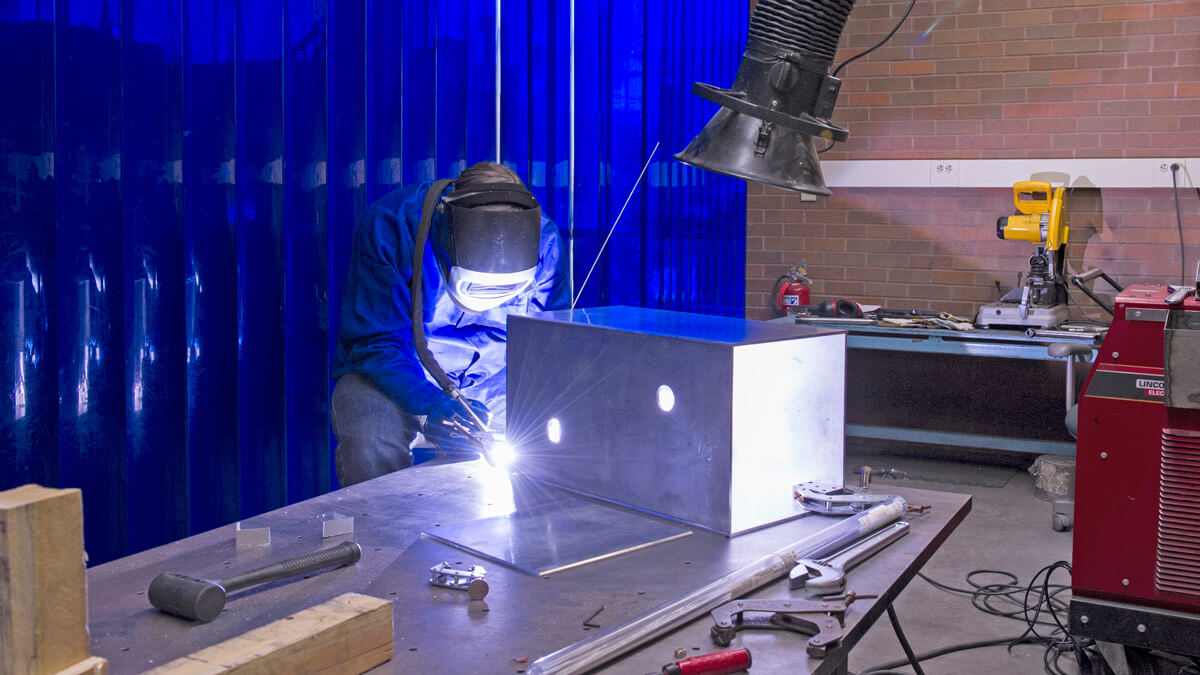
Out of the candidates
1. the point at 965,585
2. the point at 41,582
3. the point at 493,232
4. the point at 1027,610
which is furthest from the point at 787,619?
the point at 965,585

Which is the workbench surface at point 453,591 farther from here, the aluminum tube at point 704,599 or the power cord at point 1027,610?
the power cord at point 1027,610

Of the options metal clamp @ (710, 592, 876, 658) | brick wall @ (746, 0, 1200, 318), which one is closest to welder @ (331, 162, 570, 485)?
metal clamp @ (710, 592, 876, 658)

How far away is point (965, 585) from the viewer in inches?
127

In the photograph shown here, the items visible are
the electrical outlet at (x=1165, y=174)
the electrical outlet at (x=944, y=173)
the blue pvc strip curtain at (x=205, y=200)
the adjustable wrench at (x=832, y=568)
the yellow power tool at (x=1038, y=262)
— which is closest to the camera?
the adjustable wrench at (x=832, y=568)

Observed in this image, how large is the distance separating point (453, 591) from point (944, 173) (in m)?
4.44

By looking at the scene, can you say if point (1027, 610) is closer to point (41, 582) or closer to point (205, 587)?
point (205, 587)

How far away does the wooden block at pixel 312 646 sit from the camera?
35.6 inches

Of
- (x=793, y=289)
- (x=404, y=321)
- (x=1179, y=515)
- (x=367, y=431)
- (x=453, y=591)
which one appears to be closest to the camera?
(x=453, y=591)

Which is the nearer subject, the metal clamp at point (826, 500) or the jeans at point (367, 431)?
the metal clamp at point (826, 500)

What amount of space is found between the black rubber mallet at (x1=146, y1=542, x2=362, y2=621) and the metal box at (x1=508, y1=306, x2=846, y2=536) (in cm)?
52

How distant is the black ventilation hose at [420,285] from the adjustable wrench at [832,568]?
4.02ft

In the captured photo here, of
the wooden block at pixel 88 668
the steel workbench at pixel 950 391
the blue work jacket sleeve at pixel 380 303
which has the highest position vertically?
the blue work jacket sleeve at pixel 380 303

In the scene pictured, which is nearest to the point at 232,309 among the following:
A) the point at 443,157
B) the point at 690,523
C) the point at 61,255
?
the point at 61,255

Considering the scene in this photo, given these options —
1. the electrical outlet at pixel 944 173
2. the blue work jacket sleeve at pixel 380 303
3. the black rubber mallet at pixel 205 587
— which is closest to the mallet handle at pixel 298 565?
the black rubber mallet at pixel 205 587
